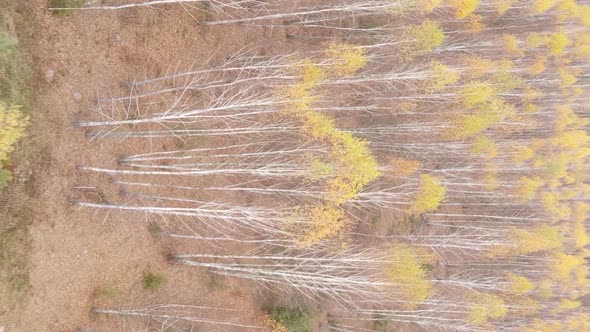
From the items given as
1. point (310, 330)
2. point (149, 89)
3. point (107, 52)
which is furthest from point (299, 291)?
point (107, 52)

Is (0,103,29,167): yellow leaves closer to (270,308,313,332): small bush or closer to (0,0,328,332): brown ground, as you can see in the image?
(0,0,328,332): brown ground

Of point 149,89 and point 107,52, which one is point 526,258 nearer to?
point 149,89

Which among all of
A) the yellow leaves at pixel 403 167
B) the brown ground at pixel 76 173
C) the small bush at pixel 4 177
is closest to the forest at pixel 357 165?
the yellow leaves at pixel 403 167

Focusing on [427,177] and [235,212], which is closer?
[235,212]

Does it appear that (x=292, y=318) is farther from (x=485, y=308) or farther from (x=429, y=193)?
(x=485, y=308)

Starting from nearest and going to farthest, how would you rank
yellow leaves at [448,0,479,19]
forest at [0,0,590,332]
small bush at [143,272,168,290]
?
forest at [0,0,590,332], small bush at [143,272,168,290], yellow leaves at [448,0,479,19]

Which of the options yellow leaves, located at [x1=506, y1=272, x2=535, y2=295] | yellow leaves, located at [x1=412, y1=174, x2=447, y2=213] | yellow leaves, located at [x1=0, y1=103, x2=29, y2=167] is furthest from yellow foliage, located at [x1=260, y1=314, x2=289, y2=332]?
yellow leaves, located at [x1=506, y1=272, x2=535, y2=295]
